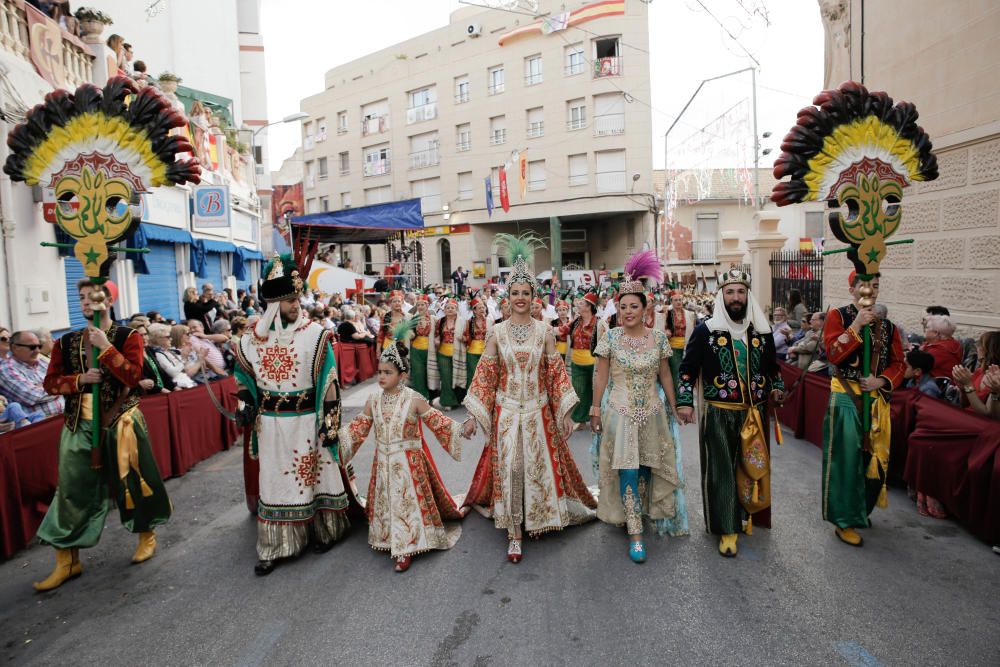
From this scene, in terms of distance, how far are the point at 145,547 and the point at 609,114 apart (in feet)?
91.3

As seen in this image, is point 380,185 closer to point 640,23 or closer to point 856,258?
point 640,23

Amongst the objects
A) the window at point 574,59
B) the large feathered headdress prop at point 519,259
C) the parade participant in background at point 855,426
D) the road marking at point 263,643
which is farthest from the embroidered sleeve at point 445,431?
the window at point 574,59

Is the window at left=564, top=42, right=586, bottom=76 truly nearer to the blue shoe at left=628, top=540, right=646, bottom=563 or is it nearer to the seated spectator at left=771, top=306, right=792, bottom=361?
the seated spectator at left=771, top=306, right=792, bottom=361

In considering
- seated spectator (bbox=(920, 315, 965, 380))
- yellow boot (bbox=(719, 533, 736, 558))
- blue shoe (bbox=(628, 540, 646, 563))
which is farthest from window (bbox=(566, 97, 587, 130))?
blue shoe (bbox=(628, 540, 646, 563))

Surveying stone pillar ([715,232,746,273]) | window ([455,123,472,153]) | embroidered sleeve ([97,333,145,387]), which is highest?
window ([455,123,472,153])

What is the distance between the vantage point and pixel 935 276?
750 cm

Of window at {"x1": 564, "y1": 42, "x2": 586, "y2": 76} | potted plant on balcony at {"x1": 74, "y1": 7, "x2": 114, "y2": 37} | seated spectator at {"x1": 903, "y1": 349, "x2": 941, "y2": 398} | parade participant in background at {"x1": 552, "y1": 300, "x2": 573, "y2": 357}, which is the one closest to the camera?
seated spectator at {"x1": 903, "y1": 349, "x2": 941, "y2": 398}

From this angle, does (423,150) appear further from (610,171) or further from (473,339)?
(473,339)

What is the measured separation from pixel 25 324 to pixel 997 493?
10.2 m

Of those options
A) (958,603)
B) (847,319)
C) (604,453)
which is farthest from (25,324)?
(958,603)

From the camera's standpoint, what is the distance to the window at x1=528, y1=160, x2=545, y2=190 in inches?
1187

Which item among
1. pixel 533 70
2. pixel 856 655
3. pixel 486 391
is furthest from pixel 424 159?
pixel 856 655

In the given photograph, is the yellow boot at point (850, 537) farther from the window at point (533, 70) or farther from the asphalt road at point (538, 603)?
the window at point (533, 70)

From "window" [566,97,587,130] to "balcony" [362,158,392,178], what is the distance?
11.6 meters
